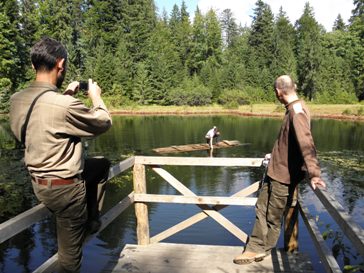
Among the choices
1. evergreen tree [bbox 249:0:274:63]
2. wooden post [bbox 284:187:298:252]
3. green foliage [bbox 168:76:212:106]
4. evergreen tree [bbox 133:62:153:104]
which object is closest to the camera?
wooden post [bbox 284:187:298:252]

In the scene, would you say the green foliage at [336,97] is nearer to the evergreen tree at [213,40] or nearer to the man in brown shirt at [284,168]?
the evergreen tree at [213,40]

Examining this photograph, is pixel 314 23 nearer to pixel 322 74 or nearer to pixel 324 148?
pixel 322 74

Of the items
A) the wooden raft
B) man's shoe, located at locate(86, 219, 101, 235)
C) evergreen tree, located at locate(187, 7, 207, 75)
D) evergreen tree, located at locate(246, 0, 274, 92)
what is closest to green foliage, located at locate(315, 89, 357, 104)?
evergreen tree, located at locate(246, 0, 274, 92)

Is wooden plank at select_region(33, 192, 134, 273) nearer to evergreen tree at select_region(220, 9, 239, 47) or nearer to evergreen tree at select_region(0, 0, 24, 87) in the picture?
evergreen tree at select_region(0, 0, 24, 87)

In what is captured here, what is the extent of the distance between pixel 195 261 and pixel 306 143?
212cm

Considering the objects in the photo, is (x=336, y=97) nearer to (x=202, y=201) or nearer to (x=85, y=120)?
(x=202, y=201)

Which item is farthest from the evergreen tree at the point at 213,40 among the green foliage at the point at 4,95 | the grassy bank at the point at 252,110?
the green foliage at the point at 4,95

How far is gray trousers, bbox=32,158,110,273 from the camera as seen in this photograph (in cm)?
291

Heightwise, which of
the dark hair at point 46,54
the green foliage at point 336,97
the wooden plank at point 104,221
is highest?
the dark hair at point 46,54

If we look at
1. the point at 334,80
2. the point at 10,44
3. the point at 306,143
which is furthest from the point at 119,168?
the point at 334,80

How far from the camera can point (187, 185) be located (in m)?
16.5

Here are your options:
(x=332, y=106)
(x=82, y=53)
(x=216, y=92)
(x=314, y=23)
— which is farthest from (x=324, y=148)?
(x=314, y=23)

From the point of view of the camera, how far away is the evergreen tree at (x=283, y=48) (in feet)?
215

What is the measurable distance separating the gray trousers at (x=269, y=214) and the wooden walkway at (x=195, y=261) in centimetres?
32
